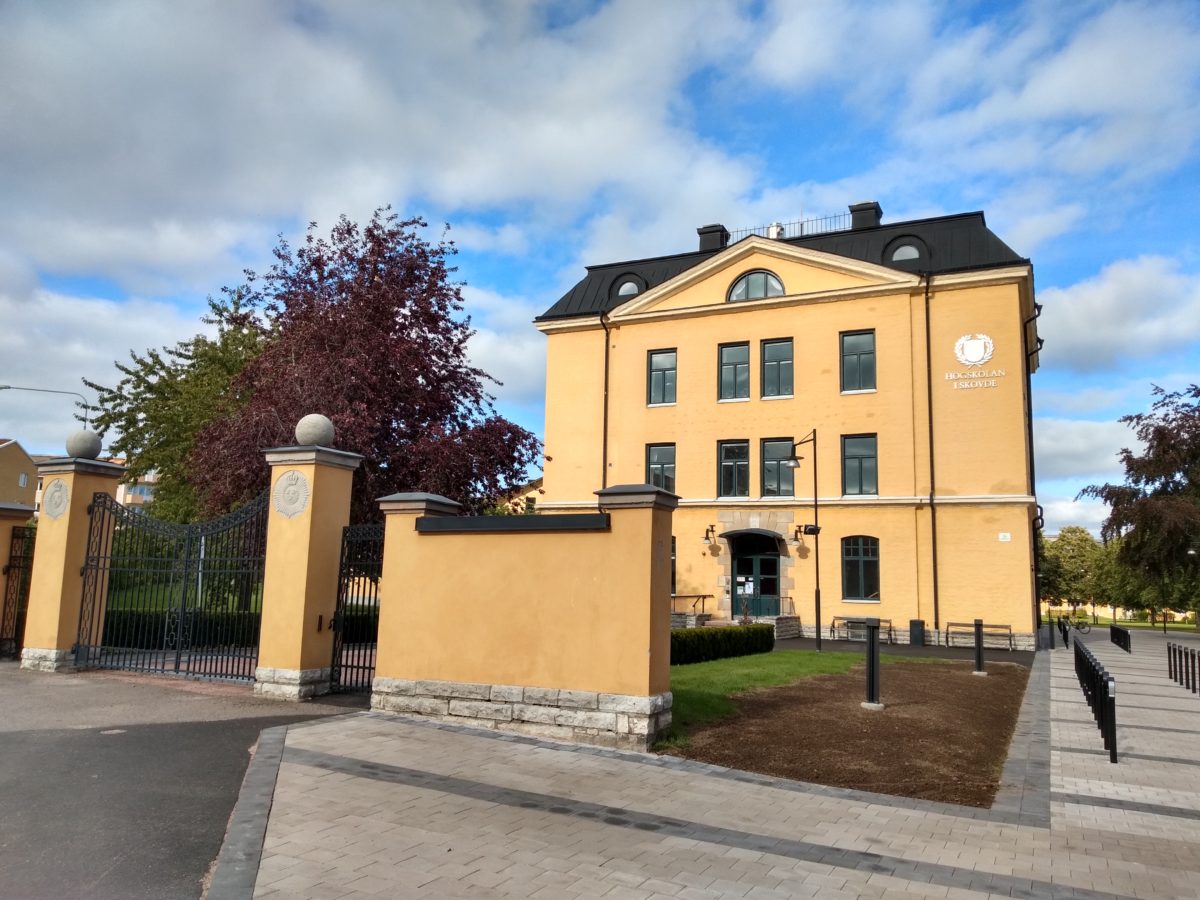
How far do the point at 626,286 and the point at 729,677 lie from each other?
22540mm

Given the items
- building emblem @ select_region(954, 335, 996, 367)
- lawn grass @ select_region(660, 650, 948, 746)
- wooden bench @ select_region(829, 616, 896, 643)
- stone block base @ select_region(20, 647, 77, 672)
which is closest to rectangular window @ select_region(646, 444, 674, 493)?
wooden bench @ select_region(829, 616, 896, 643)

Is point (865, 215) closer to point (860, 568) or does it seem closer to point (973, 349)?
point (973, 349)

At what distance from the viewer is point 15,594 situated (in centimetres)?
1399

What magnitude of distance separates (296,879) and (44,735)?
4.96 m

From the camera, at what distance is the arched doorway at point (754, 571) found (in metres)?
28.3

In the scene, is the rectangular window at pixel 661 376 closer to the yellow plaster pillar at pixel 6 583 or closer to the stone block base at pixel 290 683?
the yellow plaster pillar at pixel 6 583

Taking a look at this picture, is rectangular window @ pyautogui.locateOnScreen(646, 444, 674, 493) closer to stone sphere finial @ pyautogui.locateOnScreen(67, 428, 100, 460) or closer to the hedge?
the hedge

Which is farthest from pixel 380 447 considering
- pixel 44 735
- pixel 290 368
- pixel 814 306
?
pixel 814 306

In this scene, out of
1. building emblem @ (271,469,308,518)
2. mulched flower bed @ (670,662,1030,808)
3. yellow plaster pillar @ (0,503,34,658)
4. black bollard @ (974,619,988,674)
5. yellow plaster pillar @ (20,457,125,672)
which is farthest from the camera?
black bollard @ (974,619,988,674)

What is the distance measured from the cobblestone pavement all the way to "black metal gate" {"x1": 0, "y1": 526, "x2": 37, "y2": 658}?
8.89m

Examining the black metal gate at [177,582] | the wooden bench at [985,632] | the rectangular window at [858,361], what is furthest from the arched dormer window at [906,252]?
the black metal gate at [177,582]

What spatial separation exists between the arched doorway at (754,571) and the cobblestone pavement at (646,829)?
19.9 meters

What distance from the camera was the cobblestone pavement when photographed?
4.60 m

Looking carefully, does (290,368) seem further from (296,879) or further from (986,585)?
(986,585)
